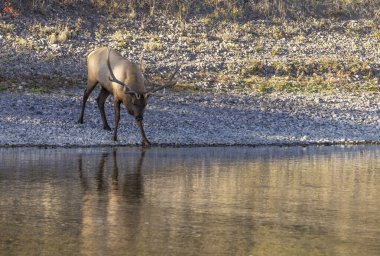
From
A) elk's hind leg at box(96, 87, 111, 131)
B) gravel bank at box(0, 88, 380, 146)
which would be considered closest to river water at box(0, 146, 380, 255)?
gravel bank at box(0, 88, 380, 146)

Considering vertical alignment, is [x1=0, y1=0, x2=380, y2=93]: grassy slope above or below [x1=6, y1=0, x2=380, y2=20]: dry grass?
below

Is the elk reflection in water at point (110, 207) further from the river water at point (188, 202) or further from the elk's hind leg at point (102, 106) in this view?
the elk's hind leg at point (102, 106)

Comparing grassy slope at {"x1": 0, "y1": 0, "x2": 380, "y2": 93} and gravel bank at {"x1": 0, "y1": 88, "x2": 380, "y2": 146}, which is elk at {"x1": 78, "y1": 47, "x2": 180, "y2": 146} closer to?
gravel bank at {"x1": 0, "y1": 88, "x2": 380, "y2": 146}

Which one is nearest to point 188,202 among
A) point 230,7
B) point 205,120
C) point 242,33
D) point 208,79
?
point 205,120

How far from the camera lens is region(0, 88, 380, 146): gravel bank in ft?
70.8

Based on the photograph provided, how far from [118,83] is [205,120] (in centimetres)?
282

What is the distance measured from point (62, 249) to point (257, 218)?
3.11 m

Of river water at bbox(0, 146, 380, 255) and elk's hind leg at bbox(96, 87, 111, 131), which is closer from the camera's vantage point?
river water at bbox(0, 146, 380, 255)

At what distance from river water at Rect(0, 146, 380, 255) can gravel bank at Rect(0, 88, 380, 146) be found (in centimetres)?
132

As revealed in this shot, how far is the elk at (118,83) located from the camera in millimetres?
21406

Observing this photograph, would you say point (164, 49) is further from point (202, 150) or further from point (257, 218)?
point (257, 218)

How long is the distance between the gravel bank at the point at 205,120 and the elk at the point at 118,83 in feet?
1.56

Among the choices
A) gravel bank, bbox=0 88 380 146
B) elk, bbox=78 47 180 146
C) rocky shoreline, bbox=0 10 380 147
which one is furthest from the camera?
rocky shoreline, bbox=0 10 380 147

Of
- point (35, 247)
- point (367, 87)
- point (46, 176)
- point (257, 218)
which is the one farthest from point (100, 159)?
point (367, 87)
